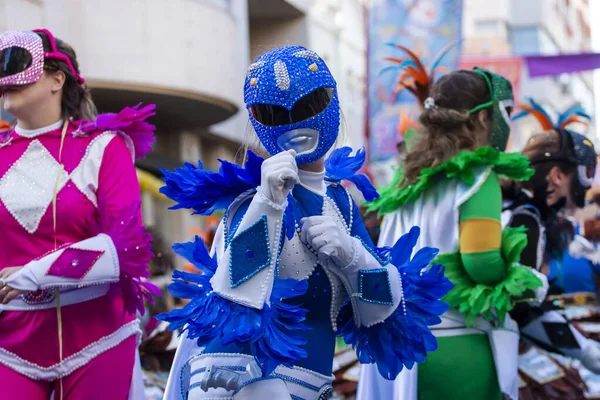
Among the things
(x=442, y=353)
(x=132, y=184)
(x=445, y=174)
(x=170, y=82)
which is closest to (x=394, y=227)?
(x=445, y=174)

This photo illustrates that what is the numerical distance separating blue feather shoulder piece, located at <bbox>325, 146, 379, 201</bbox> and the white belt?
107 centimetres

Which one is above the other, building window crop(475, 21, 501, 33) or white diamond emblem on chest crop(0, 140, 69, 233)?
building window crop(475, 21, 501, 33)

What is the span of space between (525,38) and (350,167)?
47724 millimetres

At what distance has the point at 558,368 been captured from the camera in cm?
526

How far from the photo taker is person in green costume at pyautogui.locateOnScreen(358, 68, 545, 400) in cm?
386

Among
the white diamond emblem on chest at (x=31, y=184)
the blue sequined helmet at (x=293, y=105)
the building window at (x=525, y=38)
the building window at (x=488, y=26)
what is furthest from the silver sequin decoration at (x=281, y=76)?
the building window at (x=525, y=38)

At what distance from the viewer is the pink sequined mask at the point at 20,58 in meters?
3.73

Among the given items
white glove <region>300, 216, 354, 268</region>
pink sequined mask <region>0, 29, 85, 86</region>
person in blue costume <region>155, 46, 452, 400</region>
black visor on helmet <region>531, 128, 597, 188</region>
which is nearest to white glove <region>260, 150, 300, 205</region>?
person in blue costume <region>155, 46, 452, 400</region>

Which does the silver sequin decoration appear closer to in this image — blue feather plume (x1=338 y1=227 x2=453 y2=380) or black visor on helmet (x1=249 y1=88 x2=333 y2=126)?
black visor on helmet (x1=249 y1=88 x2=333 y2=126)

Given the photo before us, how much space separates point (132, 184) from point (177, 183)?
1055 mm

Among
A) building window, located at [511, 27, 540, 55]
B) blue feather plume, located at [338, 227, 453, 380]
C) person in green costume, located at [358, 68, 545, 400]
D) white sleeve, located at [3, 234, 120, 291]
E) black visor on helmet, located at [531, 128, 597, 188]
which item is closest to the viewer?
blue feather plume, located at [338, 227, 453, 380]

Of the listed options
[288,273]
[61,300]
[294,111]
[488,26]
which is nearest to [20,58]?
[61,300]

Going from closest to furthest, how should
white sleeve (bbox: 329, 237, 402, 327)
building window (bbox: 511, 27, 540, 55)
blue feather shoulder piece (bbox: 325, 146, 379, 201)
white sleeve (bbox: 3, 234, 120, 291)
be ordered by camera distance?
white sleeve (bbox: 329, 237, 402, 327) < blue feather shoulder piece (bbox: 325, 146, 379, 201) < white sleeve (bbox: 3, 234, 120, 291) < building window (bbox: 511, 27, 540, 55)

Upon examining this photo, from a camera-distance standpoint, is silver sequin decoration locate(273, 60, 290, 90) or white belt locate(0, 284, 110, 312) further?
white belt locate(0, 284, 110, 312)
